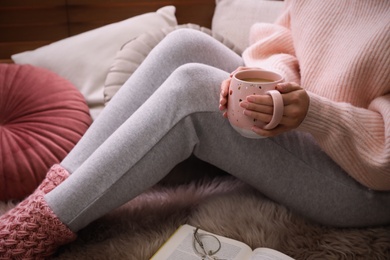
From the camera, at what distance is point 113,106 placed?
1.00 meters

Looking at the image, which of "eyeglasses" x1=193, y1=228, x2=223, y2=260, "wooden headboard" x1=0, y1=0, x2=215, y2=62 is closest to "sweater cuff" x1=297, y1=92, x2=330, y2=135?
"eyeglasses" x1=193, y1=228, x2=223, y2=260

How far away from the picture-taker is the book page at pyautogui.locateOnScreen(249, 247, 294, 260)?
814 millimetres

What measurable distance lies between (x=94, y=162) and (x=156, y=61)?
0.28 m

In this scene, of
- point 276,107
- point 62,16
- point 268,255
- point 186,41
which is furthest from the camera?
point 62,16

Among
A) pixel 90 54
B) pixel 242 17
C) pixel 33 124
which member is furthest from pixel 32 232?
pixel 242 17

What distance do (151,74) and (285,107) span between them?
37 centimetres

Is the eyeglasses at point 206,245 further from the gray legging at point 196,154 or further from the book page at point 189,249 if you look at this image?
the gray legging at point 196,154

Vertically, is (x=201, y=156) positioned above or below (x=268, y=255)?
above

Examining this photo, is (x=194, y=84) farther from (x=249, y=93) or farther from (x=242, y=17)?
(x=242, y=17)

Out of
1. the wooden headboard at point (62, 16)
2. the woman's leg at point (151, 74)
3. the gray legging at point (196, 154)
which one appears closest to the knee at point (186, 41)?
the woman's leg at point (151, 74)

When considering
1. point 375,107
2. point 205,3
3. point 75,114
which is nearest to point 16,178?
point 75,114

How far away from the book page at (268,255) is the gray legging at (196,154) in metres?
0.14

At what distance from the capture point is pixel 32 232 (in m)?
0.85

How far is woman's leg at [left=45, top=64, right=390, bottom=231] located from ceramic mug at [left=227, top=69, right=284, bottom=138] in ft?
0.32
